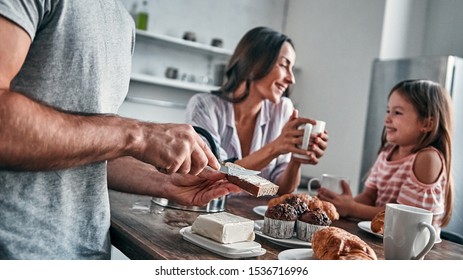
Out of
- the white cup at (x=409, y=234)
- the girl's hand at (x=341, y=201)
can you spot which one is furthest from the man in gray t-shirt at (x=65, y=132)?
the girl's hand at (x=341, y=201)

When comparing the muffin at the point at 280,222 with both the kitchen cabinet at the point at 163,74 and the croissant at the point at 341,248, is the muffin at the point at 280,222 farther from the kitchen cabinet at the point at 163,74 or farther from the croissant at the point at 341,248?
the kitchen cabinet at the point at 163,74

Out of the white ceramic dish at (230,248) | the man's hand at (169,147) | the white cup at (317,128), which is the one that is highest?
the white cup at (317,128)

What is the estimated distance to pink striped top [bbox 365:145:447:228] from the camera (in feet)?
4.48

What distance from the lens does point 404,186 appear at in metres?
1.43

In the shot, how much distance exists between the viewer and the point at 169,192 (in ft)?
3.18

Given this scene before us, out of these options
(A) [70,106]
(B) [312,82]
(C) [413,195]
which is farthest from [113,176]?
(B) [312,82]

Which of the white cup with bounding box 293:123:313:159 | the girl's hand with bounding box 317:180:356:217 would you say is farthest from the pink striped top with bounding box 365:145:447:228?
the white cup with bounding box 293:123:313:159

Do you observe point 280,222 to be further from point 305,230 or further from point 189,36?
point 189,36

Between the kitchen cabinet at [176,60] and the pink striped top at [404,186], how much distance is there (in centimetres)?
179

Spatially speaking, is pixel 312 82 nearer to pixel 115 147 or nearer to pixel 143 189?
pixel 143 189

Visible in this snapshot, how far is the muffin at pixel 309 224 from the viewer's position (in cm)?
88

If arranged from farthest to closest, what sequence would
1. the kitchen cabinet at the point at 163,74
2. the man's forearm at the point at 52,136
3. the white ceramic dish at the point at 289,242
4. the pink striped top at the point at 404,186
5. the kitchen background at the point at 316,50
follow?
the kitchen cabinet at the point at 163,74 < the kitchen background at the point at 316,50 < the pink striped top at the point at 404,186 < the white ceramic dish at the point at 289,242 < the man's forearm at the point at 52,136

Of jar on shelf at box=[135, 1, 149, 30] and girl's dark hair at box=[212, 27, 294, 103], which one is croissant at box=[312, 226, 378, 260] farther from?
jar on shelf at box=[135, 1, 149, 30]

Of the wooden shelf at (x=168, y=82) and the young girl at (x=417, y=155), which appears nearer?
the young girl at (x=417, y=155)
